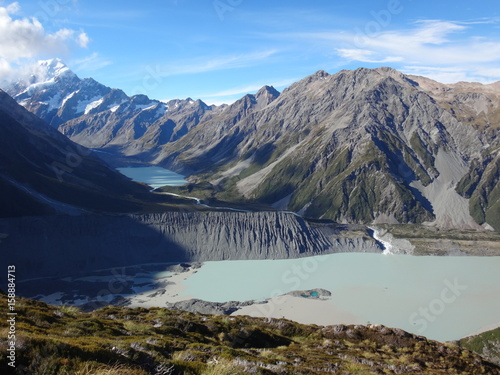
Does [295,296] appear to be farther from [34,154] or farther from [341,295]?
[34,154]

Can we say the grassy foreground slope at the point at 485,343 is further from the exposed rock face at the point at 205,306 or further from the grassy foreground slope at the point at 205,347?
the grassy foreground slope at the point at 205,347

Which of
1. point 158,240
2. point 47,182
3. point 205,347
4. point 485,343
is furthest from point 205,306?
point 47,182

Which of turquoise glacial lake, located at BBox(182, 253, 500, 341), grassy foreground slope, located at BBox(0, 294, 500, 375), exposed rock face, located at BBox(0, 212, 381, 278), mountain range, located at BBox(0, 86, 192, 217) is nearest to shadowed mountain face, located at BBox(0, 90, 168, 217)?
mountain range, located at BBox(0, 86, 192, 217)

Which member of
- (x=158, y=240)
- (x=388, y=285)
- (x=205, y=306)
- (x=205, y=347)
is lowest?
(x=205, y=306)

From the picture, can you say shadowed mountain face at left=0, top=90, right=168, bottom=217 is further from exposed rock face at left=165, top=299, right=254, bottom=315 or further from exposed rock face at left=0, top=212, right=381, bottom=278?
exposed rock face at left=165, top=299, right=254, bottom=315

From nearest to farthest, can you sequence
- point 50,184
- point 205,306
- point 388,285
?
point 205,306
point 388,285
point 50,184

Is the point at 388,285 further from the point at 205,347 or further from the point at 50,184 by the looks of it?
the point at 50,184
